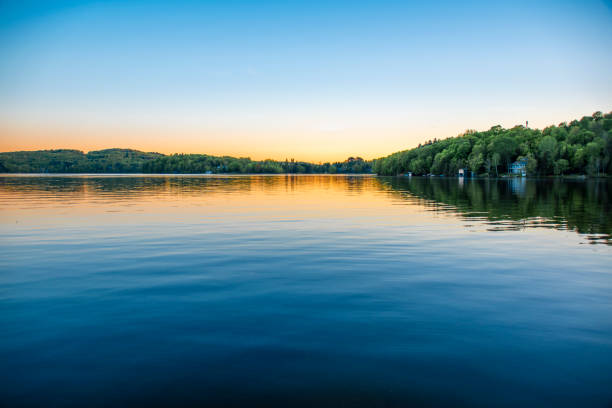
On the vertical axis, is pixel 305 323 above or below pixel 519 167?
below

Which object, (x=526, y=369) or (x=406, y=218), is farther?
(x=406, y=218)

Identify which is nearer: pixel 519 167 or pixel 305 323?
pixel 305 323

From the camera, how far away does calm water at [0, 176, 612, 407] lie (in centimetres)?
608

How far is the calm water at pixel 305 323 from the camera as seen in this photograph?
608 cm

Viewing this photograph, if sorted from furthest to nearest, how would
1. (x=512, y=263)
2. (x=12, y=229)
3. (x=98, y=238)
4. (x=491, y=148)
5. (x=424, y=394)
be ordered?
(x=491, y=148), (x=12, y=229), (x=98, y=238), (x=512, y=263), (x=424, y=394)

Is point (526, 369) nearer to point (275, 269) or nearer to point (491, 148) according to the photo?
point (275, 269)

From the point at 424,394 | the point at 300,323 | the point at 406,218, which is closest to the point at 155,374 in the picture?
the point at 300,323

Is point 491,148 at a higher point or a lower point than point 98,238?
higher

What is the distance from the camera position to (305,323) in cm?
870

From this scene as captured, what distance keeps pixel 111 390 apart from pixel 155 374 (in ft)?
2.27

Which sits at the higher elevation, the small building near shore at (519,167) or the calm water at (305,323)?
the small building near shore at (519,167)

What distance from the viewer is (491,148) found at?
198m

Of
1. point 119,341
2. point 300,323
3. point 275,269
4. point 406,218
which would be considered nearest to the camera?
point 119,341

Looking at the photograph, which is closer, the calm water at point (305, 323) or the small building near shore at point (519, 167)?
the calm water at point (305, 323)
